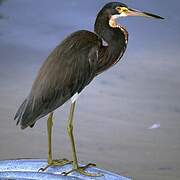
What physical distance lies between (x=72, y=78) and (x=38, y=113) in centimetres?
18

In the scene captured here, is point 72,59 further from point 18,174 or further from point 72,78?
point 18,174

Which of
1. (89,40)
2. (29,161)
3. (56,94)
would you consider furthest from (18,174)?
(89,40)

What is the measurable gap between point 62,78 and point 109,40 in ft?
0.86

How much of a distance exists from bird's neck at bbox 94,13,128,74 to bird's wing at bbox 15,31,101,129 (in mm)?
51

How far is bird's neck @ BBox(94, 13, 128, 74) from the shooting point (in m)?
1.54

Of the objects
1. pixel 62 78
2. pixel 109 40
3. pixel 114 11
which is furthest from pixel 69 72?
pixel 114 11

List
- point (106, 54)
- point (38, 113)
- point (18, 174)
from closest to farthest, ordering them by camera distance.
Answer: point (18, 174), point (38, 113), point (106, 54)

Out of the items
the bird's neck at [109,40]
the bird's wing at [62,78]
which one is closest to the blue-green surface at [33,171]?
the bird's wing at [62,78]

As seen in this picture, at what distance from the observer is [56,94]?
1459 millimetres

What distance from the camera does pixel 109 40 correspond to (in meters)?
1.58

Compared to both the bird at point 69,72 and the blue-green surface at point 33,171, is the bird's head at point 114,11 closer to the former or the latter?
the bird at point 69,72

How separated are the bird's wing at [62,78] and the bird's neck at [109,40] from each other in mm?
51

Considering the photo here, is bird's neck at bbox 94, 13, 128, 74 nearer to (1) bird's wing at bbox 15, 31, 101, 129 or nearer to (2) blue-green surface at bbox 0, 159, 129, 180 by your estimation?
(1) bird's wing at bbox 15, 31, 101, 129

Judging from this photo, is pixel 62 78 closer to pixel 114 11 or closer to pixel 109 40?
pixel 109 40
